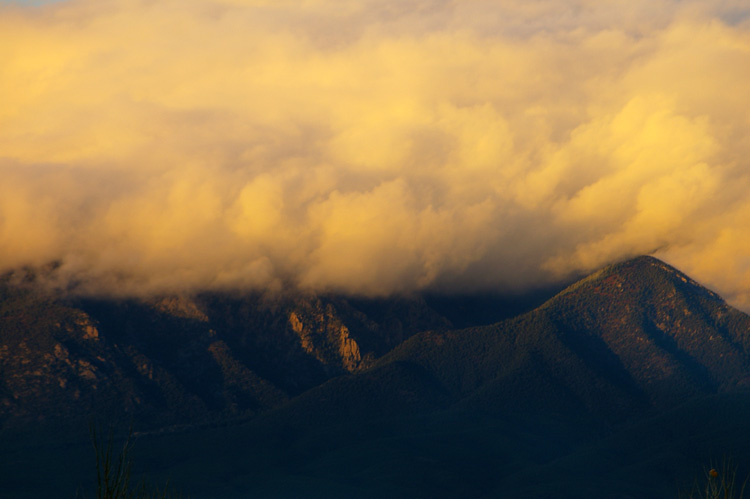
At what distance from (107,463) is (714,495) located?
43.0m

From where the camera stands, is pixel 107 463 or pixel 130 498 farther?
pixel 130 498

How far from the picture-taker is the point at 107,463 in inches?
2365

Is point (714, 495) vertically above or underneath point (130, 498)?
underneath

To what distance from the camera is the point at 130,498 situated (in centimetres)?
7925

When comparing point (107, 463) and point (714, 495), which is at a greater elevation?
point (107, 463)

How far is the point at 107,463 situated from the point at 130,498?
20.4 m

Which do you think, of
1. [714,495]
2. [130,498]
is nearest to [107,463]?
[130,498]

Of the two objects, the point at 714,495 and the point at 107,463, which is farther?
the point at 714,495

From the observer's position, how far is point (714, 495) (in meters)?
78.1

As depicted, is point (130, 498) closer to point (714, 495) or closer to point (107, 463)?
point (107, 463)

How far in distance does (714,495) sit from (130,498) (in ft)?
136
